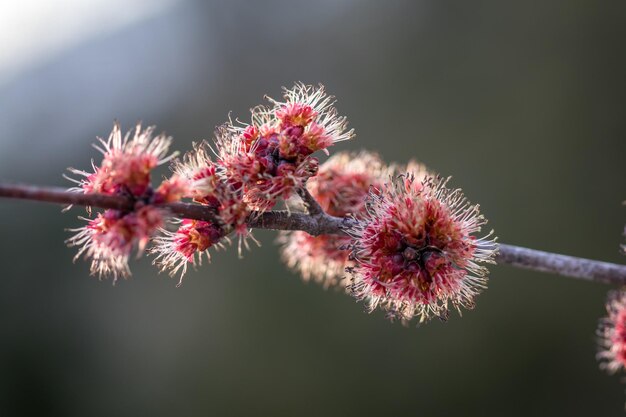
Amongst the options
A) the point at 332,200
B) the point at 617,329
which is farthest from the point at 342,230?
the point at 617,329

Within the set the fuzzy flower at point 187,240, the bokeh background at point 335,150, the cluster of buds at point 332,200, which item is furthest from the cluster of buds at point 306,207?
the bokeh background at point 335,150

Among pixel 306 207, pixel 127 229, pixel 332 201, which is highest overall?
pixel 332 201

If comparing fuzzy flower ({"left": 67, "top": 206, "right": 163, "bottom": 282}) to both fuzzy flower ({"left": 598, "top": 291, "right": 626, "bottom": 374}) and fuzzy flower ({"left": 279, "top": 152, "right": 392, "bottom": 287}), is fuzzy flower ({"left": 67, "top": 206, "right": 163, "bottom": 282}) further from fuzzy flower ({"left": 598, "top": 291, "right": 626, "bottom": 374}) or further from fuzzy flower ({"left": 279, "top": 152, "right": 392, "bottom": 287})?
fuzzy flower ({"left": 598, "top": 291, "right": 626, "bottom": 374})

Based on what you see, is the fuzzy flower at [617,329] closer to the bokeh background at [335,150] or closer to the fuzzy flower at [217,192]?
the fuzzy flower at [217,192]

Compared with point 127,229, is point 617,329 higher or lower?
higher

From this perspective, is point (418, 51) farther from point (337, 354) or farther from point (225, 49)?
point (337, 354)

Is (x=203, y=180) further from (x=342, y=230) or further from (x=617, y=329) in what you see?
(x=617, y=329)

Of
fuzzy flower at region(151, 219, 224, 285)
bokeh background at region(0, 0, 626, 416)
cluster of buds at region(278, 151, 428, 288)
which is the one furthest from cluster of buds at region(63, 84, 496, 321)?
bokeh background at region(0, 0, 626, 416)
